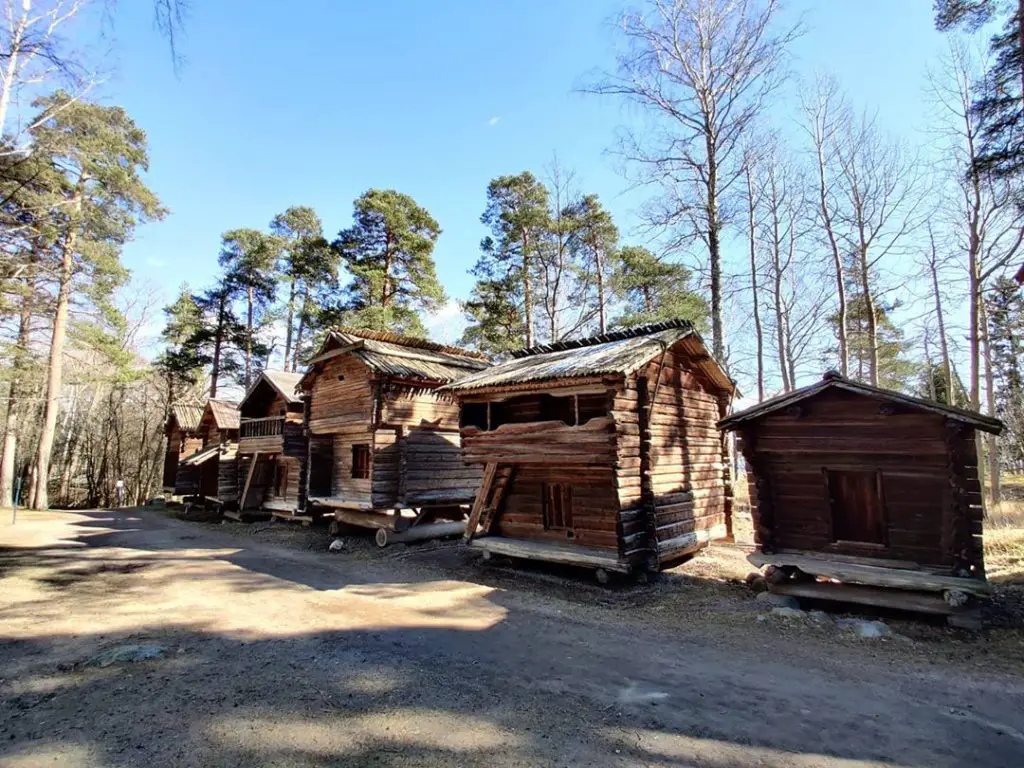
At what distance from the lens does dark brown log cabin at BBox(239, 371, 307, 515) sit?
24.7 meters

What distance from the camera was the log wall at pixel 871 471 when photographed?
898cm

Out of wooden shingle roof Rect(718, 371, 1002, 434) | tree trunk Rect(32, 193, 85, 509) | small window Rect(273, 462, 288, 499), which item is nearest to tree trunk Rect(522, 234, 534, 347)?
small window Rect(273, 462, 288, 499)

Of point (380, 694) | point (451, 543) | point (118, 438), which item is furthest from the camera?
point (118, 438)

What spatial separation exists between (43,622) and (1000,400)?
54.5m

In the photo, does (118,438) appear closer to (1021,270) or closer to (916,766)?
(916,766)

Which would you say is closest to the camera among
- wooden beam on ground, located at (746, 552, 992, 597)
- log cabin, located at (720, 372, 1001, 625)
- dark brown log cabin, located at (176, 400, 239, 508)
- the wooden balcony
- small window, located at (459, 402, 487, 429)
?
wooden beam on ground, located at (746, 552, 992, 597)

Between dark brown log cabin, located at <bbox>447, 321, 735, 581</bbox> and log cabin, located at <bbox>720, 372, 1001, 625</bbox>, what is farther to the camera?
dark brown log cabin, located at <bbox>447, 321, 735, 581</bbox>

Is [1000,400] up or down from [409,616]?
up

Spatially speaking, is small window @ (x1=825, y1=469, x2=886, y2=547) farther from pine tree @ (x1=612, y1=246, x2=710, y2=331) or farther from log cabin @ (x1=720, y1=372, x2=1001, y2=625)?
pine tree @ (x1=612, y1=246, x2=710, y2=331)

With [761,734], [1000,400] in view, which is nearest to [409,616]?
[761,734]

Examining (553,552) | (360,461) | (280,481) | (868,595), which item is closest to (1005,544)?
(868,595)

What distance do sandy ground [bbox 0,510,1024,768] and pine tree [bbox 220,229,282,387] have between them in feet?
93.8

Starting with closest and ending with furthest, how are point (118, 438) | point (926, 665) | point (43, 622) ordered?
point (926, 665), point (43, 622), point (118, 438)

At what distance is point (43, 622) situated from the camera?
349 inches
